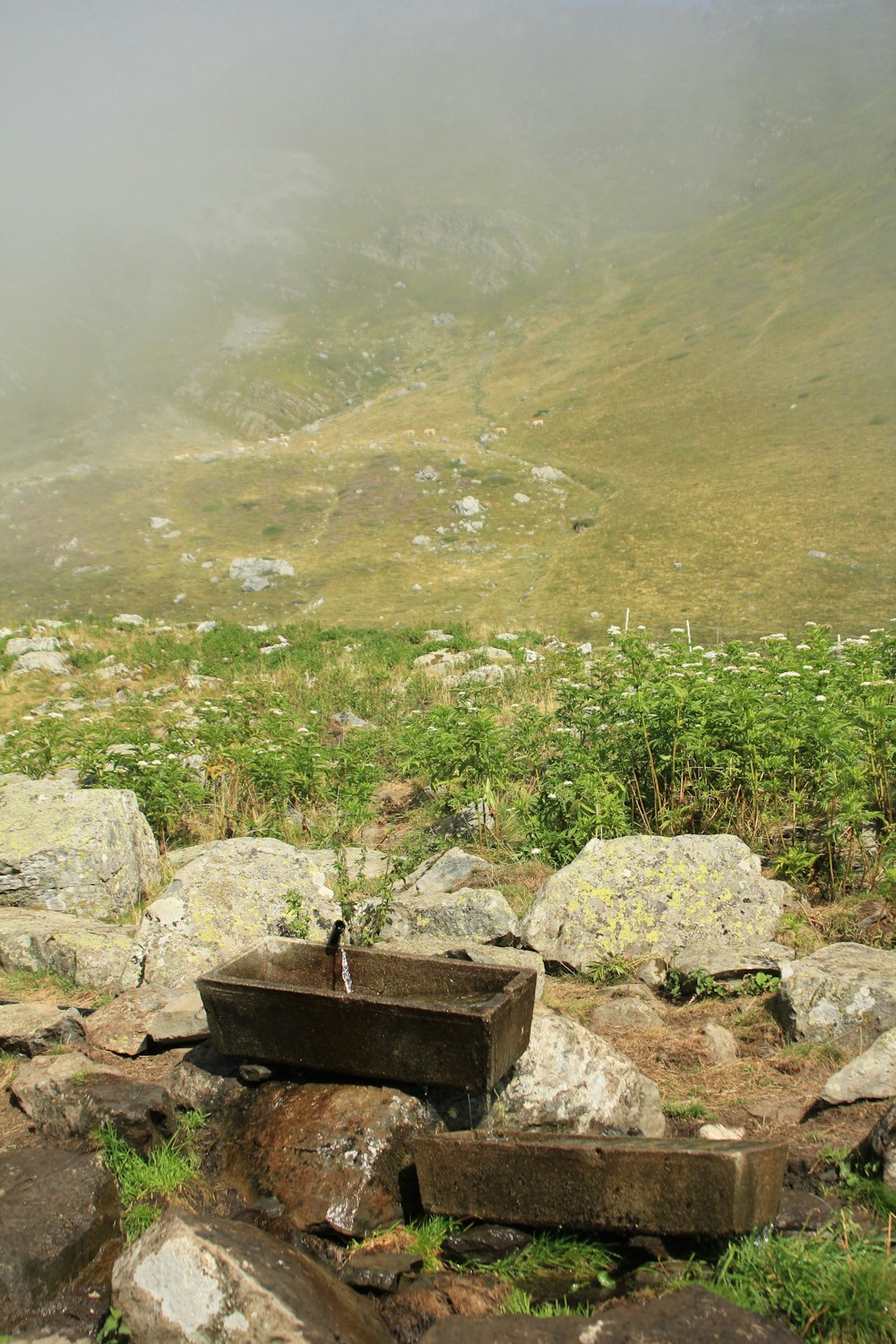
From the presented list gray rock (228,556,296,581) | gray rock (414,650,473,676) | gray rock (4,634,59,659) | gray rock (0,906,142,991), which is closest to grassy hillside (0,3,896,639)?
gray rock (228,556,296,581)

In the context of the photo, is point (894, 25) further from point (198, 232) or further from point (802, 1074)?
point (802, 1074)

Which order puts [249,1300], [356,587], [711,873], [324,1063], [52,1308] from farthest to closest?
[356,587], [711,873], [324,1063], [52,1308], [249,1300]

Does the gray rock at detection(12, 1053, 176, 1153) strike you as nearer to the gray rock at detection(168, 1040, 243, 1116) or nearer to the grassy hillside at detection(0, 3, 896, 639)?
the gray rock at detection(168, 1040, 243, 1116)

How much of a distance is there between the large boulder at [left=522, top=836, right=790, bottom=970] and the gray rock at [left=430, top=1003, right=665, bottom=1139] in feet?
5.76

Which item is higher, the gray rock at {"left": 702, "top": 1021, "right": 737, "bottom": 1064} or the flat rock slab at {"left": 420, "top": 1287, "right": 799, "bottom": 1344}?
the flat rock slab at {"left": 420, "top": 1287, "right": 799, "bottom": 1344}

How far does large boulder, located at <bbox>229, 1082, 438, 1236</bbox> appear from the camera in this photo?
4441 mm

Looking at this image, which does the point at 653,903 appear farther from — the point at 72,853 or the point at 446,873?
the point at 72,853

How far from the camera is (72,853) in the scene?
8.19 meters

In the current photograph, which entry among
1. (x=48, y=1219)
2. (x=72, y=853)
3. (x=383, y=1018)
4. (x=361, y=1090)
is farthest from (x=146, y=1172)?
(x=72, y=853)

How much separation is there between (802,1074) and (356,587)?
90.8ft

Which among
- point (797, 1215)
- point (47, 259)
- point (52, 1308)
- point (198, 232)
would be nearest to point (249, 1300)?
point (52, 1308)

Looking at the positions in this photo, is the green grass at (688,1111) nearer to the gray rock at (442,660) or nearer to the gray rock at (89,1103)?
the gray rock at (89,1103)

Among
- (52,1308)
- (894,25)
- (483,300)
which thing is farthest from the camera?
(894,25)

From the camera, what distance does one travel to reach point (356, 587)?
31656mm
